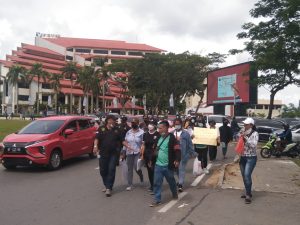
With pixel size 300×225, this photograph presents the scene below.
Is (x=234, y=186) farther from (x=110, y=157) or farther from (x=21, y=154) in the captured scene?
(x=21, y=154)

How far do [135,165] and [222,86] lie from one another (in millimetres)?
37517

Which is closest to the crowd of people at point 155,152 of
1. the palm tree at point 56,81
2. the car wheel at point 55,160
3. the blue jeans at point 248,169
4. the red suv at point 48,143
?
the blue jeans at point 248,169

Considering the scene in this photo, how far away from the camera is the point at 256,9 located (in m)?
27.2

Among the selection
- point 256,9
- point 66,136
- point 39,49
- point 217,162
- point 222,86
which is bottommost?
point 217,162

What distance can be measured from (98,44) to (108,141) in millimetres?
124399

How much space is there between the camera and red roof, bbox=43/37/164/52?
127 metres

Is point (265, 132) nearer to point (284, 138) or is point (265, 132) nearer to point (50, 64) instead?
point (284, 138)

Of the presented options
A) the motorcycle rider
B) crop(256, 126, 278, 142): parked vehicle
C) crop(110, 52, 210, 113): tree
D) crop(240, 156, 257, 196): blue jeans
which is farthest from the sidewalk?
crop(110, 52, 210, 113): tree

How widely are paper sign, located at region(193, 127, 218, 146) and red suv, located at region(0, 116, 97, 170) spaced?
428 centimetres

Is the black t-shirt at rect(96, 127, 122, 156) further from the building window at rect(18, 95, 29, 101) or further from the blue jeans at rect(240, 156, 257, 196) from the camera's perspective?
the building window at rect(18, 95, 29, 101)

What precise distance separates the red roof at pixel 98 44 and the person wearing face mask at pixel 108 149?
11931 cm

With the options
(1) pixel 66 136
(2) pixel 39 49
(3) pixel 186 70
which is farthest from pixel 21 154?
(2) pixel 39 49

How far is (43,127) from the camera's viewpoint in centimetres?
1363

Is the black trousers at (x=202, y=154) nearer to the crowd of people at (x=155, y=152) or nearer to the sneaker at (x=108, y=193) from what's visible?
the crowd of people at (x=155, y=152)
